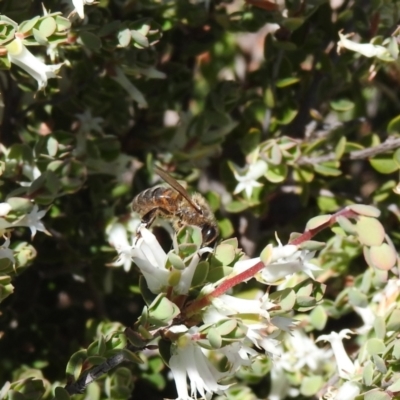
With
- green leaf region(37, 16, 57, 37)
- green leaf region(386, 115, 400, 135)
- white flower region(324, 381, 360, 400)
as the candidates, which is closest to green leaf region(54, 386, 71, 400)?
white flower region(324, 381, 360, 400)

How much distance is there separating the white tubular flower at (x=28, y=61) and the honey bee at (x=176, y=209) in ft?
0.75

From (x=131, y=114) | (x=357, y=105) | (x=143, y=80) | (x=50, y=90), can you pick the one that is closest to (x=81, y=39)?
(x=50, y=90)

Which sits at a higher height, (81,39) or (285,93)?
(81,39)

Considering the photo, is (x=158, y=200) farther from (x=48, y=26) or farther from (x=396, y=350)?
(x=396, y=350)

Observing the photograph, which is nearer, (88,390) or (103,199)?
(88,390)

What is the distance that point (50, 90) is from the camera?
4.22 feet

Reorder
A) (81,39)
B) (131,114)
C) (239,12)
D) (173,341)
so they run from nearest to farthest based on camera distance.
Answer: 1. (173,341)
2. (81,39)
3. (239,12)
4. (131,114)

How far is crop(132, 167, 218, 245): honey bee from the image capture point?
1.16 metres

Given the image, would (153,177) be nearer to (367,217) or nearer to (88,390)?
(88,390)

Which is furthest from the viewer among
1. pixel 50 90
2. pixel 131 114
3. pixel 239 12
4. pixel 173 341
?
pixel 131 114

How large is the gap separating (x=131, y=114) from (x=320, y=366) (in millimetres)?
601

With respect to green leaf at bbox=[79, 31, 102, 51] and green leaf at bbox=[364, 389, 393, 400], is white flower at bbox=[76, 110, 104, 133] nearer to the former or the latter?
green leaf at bbox=[79, 31, 102, 51]

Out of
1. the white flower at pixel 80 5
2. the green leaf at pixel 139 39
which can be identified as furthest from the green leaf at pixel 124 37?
the white flower at pixel 80 5

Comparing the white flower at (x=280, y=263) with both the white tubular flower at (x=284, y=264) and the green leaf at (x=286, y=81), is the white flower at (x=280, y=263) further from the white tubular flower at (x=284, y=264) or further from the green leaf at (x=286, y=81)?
the green leaf at (x=286, y=81)
